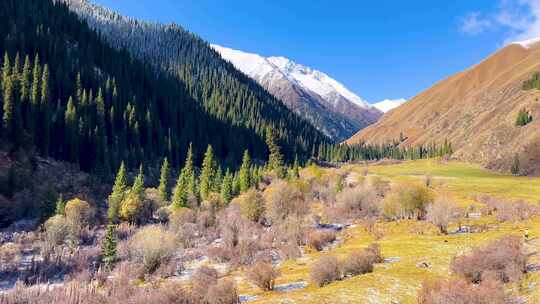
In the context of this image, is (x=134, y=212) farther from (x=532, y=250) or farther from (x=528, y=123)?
(x=528, y=123)

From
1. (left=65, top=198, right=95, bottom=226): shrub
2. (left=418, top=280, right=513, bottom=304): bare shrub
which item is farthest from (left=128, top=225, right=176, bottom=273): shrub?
(left=418, top=280, right=513, bottom=304): bare shrub

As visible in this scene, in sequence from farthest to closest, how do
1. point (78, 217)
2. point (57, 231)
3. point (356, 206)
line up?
point (356, 206), point (78, 217), point (57, 231)

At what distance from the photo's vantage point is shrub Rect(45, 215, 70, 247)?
168 feet

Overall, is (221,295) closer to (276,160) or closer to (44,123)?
(276,160)

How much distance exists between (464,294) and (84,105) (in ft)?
423

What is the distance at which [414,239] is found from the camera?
134 ft

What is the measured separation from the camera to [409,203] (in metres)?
59.7

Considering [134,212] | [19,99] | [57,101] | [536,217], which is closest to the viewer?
[536,217]

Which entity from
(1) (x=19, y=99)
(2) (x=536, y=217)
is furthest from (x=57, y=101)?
(2) (x=536, y=217)

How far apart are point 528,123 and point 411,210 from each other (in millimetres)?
127153

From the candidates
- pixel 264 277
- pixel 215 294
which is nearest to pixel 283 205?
pixel 264 277

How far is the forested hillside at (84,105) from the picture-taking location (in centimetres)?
10225

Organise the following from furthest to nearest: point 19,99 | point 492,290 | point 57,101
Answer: point 57,101 < point 19,99 < point 492,290

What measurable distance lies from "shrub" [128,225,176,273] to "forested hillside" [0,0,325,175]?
223 feet
